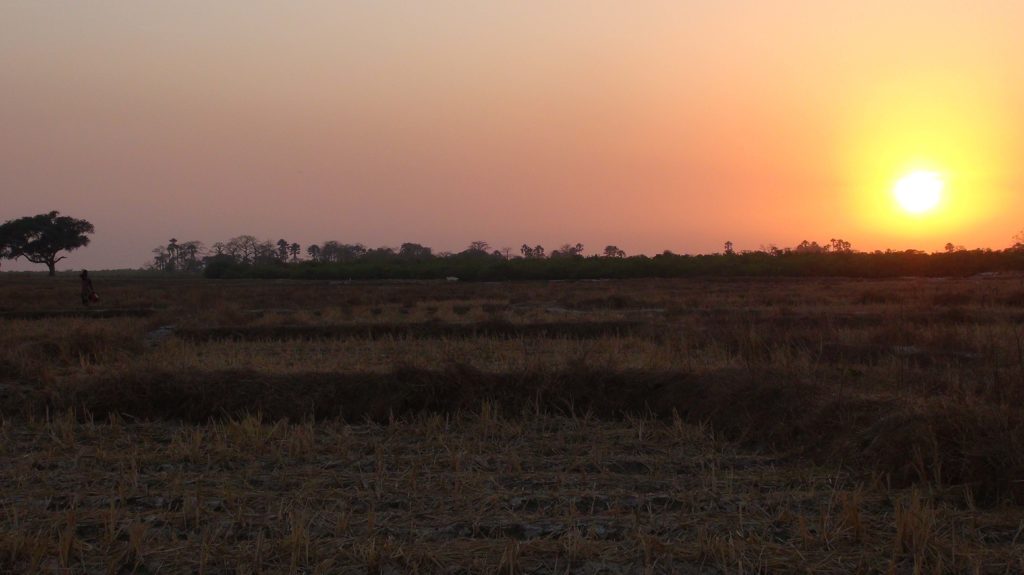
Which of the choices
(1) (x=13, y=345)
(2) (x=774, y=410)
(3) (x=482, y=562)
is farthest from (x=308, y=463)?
(1) (x=13, y=345)

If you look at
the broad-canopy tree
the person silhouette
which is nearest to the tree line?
the broad-canopy tree

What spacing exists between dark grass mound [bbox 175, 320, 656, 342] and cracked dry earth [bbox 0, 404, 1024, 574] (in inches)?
356

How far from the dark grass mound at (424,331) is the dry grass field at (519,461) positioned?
3.71m

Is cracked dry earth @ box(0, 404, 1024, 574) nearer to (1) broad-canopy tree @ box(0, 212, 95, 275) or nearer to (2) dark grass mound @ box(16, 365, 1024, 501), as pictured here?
(2) dark grass mound @ box(16, 365, 1024, 501)

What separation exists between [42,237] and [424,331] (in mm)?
80772

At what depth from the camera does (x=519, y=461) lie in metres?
6.55

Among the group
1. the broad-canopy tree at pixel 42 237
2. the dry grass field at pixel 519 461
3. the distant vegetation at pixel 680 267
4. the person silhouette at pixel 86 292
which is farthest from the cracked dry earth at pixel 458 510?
the broad-canopy tree at pixel 42 237

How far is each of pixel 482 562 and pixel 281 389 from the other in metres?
5.84

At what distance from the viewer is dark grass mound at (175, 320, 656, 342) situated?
16781 millimetres

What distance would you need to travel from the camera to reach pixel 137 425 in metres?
8.57

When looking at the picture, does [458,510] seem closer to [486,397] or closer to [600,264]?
[486,397]

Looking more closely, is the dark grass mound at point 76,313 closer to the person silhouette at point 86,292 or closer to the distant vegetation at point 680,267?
the person silhouette at point 86,292

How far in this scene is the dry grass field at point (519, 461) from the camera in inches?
177

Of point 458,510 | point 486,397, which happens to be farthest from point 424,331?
point 458,510
